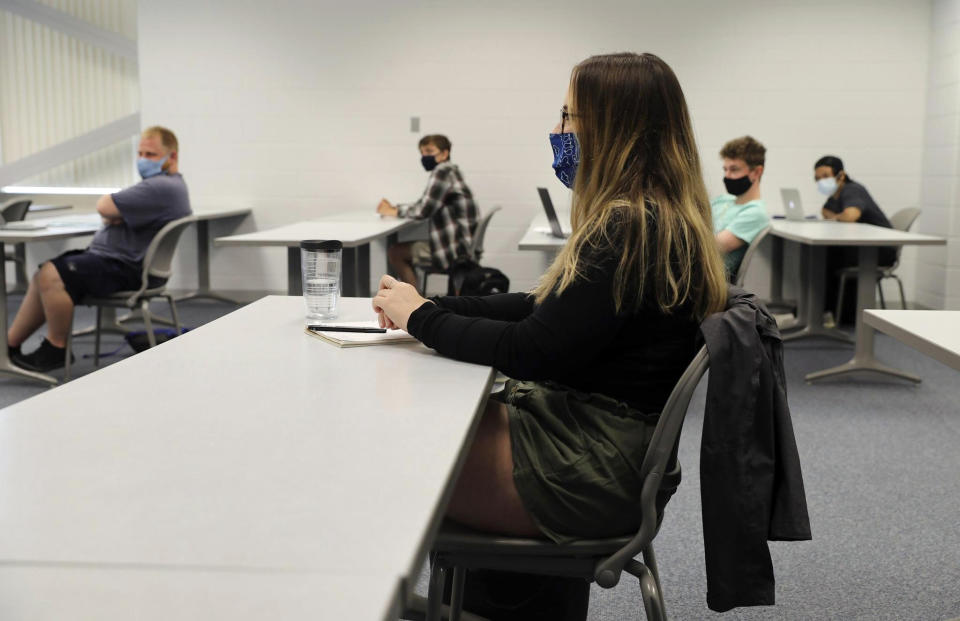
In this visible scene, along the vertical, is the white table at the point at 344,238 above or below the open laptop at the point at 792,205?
below

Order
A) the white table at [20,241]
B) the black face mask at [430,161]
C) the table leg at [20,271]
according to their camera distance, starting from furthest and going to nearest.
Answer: the table leg at [20,271]
the black face mask at [430,161]
the white table at [20,241]

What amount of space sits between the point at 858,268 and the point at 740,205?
32.7 inches

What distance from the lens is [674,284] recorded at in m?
1.43

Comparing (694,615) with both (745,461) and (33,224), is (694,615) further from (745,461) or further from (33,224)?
(33,224)

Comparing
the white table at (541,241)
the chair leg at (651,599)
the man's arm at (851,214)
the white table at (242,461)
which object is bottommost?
the chair leg at (651,599)

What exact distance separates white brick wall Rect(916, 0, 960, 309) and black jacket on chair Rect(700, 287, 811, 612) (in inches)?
212

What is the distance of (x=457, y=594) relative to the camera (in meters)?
1.66

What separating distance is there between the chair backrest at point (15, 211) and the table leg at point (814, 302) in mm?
4353

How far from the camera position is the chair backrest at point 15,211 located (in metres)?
5.64

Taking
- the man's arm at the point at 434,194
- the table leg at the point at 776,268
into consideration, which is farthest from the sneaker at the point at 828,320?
the man's arm at the point at 434,194

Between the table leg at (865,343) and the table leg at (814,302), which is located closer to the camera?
the table leg at (865,343)

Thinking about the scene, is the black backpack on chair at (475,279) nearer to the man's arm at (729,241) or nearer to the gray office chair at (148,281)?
the man's arm at (729,241)

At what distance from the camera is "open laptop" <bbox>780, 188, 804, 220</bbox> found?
20.0ft

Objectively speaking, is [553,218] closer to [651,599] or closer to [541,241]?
[541,241]
